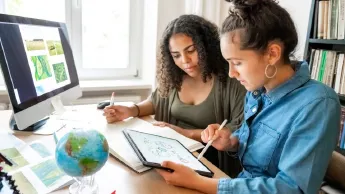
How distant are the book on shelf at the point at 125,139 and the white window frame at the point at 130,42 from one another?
3.41 feet

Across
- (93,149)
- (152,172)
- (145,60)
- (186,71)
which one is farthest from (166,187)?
(145,60)

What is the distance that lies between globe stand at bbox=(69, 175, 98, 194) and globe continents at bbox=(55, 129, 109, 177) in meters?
0.09

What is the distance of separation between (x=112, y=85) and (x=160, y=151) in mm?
1276

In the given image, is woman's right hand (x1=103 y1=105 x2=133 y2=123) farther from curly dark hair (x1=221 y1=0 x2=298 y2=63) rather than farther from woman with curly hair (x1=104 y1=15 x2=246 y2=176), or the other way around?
curly dark hair (x1=221 y1=0 x2=298 y2=63)

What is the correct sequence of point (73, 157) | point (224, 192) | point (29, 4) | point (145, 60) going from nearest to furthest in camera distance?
point (73, 157), point (224, 192), point (29, 4), point (145, 60)

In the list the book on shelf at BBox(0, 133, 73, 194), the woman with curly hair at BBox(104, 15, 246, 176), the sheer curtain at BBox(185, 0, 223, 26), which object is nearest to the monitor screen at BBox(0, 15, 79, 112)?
the book on shelf at BBox(0, 133, 73, 194)

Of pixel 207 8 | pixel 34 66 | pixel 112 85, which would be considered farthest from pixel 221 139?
pixel 207 8

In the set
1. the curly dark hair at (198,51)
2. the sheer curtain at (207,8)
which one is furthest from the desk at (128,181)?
the sheer curtain at (207,8)

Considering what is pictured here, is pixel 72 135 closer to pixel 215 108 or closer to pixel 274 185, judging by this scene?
pixel 274 185

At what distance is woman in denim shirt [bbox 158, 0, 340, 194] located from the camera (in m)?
0.69

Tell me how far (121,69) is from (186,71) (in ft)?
3.47

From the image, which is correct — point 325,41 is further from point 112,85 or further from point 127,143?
point 112,85

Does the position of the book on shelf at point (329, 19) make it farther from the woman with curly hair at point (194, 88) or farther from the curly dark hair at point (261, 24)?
the curly dark hair at point (261, 24)

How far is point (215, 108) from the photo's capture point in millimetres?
1293
